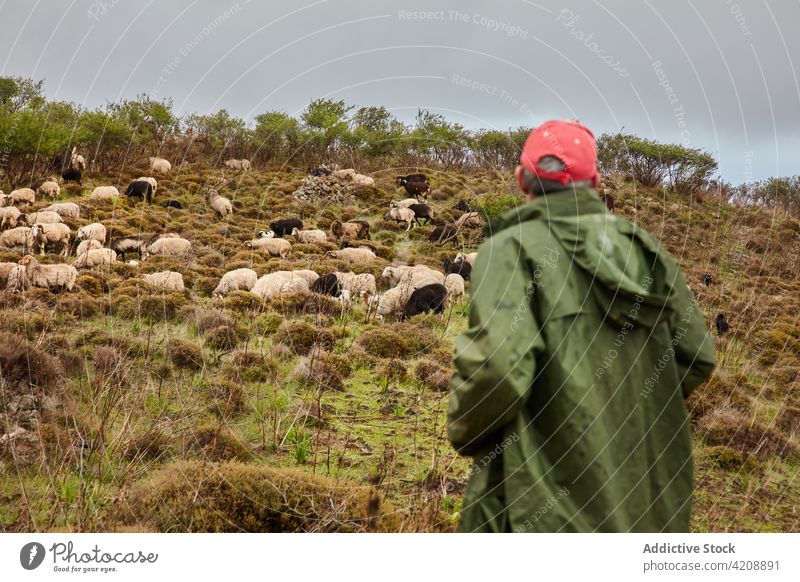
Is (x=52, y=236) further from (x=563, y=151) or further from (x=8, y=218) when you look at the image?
(x=563, y=151)

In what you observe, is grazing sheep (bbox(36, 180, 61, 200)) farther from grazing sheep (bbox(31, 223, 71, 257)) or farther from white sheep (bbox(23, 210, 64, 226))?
grazing sheep (bbox(31, 223, 71, 257))

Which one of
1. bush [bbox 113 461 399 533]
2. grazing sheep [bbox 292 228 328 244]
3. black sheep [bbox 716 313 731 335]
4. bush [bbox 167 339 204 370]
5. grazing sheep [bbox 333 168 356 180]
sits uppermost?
grazing sheep [bbox 333 168 356 180]

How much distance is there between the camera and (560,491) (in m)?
2.52

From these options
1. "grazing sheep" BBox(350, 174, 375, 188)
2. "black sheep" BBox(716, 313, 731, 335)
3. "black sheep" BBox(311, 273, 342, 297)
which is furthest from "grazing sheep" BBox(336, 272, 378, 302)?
"grazing sheep" BBox(350, 174, 375, 188)

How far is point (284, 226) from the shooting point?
788 inches

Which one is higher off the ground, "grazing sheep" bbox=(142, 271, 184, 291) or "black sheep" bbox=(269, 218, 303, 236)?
"black sheep" bbox=(269, 218, 303, 236)

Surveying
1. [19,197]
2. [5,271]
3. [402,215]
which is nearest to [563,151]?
[5,271]

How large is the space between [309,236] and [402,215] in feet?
11.4

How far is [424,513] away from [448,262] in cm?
A: 1199

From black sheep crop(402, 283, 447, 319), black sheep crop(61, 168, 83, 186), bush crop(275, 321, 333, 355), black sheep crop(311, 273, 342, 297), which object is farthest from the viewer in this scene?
black sheep crop(61, 168, 83, 186)

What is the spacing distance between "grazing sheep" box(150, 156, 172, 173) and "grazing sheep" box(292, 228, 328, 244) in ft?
31.6

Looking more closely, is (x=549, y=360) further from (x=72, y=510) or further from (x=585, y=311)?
(x=72, y=510)

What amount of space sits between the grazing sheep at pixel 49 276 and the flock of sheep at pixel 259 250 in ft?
0.06

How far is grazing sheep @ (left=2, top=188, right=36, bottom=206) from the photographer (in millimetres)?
21094
